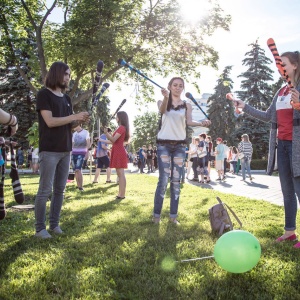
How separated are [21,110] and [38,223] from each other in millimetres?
28603

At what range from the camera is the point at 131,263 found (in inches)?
114

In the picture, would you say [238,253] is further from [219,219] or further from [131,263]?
[219,219]

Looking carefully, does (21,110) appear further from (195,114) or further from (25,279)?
(195,114)

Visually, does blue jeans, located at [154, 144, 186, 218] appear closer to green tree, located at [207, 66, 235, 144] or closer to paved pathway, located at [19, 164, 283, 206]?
paved pathway, located at [19, 164, 283, 206]

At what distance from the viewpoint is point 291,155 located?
11.6ft

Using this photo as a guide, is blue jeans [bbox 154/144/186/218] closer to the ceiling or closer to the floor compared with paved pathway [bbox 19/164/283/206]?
closer to the ceiling

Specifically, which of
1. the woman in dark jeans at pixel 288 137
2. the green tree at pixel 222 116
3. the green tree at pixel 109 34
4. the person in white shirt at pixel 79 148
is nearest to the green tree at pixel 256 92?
the green tree at pixel 222 116

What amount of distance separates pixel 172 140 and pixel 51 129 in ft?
5.50

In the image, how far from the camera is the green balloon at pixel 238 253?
250cm

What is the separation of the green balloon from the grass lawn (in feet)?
0.45

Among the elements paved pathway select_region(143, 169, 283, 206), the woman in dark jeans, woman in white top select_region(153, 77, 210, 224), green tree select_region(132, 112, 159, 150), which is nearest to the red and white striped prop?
the woman in dark jeans

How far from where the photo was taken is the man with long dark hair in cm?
365

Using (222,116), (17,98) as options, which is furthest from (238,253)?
(222,116)

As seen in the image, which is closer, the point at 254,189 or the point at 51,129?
the point at 51,129
